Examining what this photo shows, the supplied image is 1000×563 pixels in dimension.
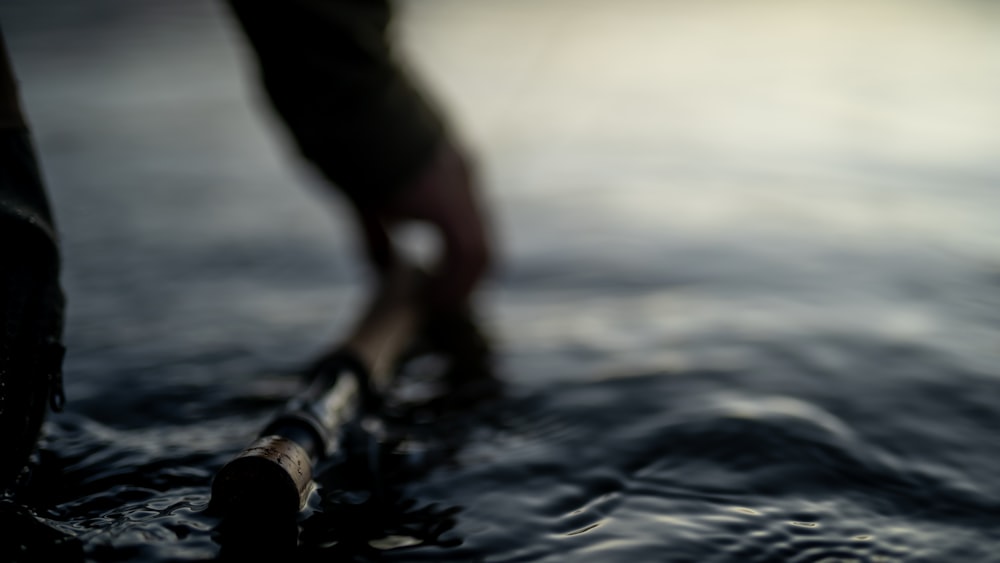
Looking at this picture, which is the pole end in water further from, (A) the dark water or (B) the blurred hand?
(B) the blurred hand

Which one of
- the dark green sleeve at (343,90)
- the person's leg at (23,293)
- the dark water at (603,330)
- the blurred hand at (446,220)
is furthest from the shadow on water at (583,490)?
the dark green sleeve at (343,90)

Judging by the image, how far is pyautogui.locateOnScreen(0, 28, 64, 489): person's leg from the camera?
1.40 meters

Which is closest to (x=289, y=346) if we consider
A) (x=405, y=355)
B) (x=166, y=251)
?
(x=405, y=355)

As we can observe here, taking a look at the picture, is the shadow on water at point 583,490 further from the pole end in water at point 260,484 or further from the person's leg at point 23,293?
the person's leg at point 23,293

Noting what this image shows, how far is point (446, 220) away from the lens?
235cm

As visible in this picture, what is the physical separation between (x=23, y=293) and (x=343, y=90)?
957 millimetres

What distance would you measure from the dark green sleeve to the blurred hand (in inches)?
2.5

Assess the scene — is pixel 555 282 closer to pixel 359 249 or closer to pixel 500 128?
pixel 359 249

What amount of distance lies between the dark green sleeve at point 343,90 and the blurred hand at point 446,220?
62 mm

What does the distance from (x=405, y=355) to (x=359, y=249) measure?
4.10 ft

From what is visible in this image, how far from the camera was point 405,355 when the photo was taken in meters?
2.59

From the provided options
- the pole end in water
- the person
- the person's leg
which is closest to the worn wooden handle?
the pole end in water

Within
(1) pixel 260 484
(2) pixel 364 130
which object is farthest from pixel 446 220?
(1) pixel 260 484

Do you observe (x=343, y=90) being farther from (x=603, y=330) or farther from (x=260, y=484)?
(x=603, y=330)
